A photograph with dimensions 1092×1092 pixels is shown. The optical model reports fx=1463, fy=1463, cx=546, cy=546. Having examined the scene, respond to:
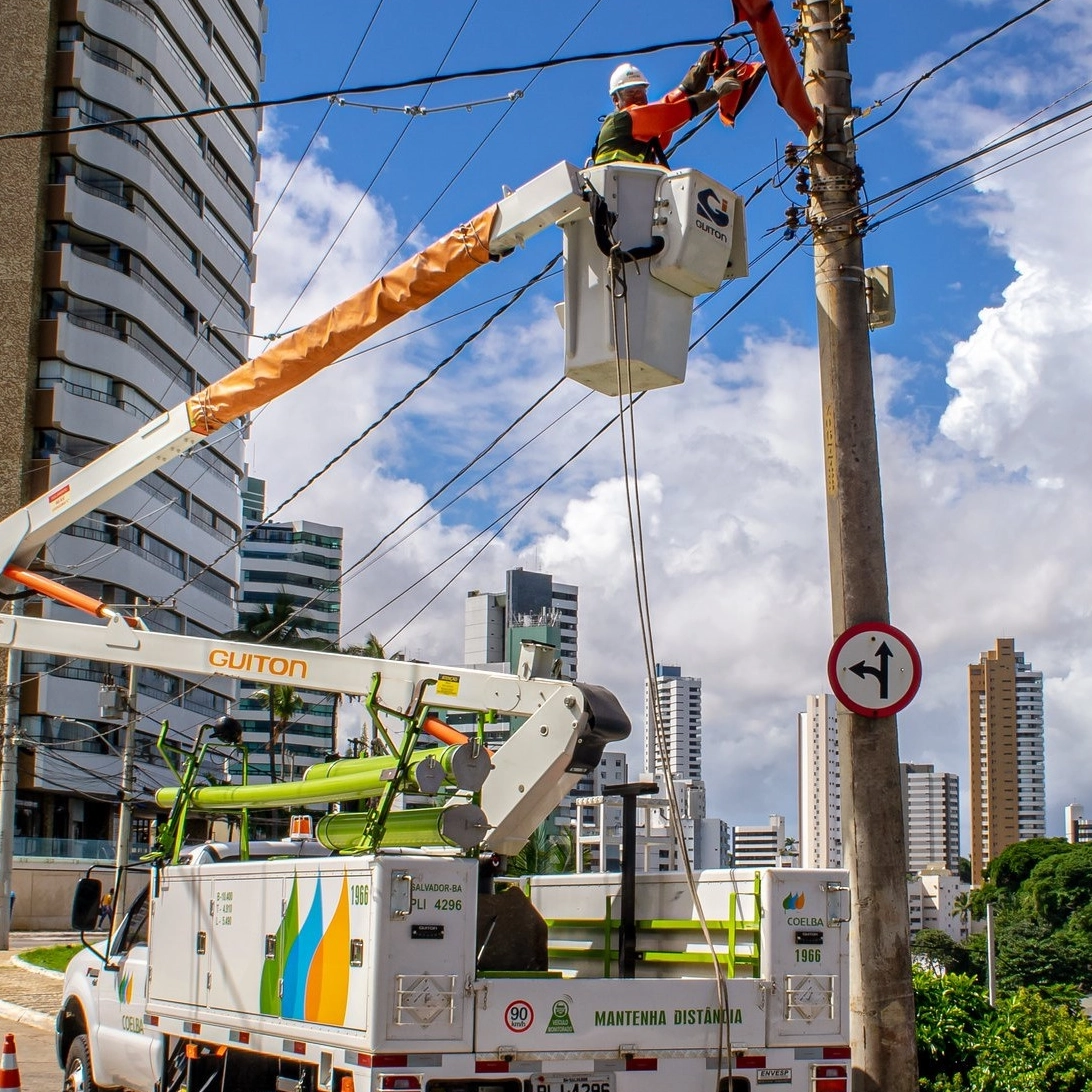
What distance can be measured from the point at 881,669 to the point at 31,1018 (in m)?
16.1

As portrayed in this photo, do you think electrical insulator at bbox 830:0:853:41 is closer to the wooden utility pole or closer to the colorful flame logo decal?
the wooden utility pole

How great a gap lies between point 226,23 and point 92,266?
17.6m

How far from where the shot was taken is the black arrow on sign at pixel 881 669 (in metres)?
8.44

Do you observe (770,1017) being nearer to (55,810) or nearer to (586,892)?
(586,892)

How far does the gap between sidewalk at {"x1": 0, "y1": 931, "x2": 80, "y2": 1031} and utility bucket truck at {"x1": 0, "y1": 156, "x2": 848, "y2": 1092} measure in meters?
10.6

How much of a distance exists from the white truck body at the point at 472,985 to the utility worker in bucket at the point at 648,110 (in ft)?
14.3

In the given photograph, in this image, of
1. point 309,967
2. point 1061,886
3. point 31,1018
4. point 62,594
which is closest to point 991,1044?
point 309,967

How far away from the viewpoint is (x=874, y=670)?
8445 mm

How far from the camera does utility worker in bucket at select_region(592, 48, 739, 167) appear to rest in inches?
353

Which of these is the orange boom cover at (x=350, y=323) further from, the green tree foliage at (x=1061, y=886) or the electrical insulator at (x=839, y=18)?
the green tree foliage at (x=1061, y=886)

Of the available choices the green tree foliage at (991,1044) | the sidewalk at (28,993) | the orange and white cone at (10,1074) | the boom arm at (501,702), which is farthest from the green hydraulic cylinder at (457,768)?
the sidewalk at (28,993)

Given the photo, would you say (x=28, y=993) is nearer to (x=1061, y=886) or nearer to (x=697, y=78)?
(x=697, y=78)

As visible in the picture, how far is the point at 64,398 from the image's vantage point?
5609cm

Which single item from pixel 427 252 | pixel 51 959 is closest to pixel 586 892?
pixel 427 252
